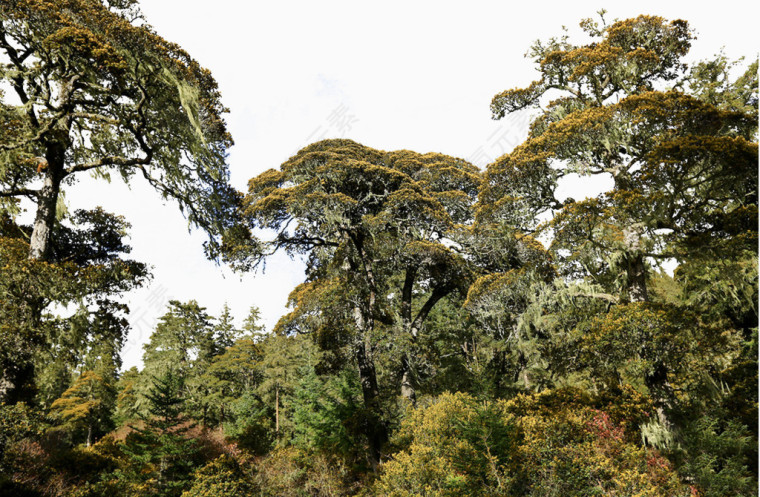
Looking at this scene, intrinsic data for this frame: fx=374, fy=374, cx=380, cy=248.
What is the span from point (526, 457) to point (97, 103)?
1238 cm

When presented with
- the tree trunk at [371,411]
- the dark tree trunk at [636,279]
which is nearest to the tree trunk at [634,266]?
the dark tree trunk at [636,279]

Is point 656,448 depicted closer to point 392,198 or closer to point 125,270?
point 392,198

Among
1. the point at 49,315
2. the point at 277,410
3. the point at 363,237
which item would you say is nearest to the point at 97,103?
the point at 49,315

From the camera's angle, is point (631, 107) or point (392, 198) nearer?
point (631, 107)

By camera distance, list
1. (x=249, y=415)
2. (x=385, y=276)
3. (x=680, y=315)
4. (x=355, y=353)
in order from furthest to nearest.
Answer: (x=249, y=415)
(x=385, y=276)
(x=355, y=353)
(x=680, y=315)

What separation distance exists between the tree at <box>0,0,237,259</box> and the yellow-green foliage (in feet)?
26.6

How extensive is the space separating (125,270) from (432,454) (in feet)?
26.3

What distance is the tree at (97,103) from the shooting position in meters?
7.17

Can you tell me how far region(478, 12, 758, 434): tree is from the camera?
722cm

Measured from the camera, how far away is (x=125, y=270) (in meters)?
8.45

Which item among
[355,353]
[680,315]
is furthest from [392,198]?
[680,315]

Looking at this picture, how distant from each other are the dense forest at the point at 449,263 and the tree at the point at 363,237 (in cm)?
10

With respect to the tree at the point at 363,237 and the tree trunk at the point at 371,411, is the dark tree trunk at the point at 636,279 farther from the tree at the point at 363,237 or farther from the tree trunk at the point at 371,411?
the tree trunk at the point at 371,411

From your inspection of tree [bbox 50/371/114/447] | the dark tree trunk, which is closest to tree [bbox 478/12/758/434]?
the dark tree trunk
